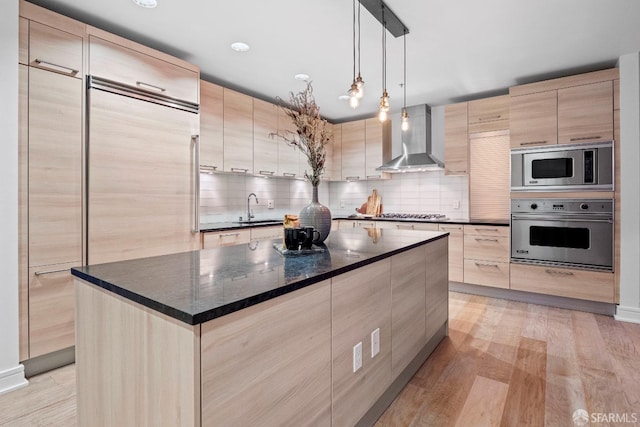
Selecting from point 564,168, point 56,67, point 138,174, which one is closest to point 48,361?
point 138,174

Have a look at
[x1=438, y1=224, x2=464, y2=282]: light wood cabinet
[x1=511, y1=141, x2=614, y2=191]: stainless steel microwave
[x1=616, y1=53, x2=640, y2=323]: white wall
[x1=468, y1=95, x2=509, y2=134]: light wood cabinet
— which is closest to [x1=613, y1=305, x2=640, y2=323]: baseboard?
[x1=616, y1=53, x2=640, y2=323]: white wall

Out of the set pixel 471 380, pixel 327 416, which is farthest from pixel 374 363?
pixel 471 380

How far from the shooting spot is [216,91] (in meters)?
3.54

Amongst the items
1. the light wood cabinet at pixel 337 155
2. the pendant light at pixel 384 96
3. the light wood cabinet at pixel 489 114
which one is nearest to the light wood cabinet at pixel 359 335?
the pendant light at pixel 384 96

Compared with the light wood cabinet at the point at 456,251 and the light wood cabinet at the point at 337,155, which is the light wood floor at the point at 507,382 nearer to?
the light wood cabinet at the point at 456,251

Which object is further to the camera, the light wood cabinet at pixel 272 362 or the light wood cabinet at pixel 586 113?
the light wood cabinet at pixel 586 113

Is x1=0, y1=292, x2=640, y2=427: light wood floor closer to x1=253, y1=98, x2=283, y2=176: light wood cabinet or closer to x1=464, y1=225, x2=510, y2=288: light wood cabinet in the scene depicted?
x1=464, y1=225, x2=510, y2=288: light wood cabinet

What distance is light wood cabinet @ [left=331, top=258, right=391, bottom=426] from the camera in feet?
4.53

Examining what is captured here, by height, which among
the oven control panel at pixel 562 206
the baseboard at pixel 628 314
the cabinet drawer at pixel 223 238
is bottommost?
the baseboard at pixel 628 314

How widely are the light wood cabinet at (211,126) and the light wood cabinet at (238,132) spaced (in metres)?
0.07

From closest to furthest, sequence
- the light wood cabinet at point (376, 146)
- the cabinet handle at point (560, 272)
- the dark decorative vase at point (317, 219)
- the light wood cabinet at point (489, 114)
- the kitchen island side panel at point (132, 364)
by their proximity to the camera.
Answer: the kitchen island side panel at point (132, 364), the dark decorative vase at point (317, 219), the cabinet handle at point (560, 272), the light wood cabinet at point (489, 114), the light wood cabinet at point (376, 146)

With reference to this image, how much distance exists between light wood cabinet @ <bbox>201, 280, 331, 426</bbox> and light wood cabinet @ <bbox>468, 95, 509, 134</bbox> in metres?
3.60

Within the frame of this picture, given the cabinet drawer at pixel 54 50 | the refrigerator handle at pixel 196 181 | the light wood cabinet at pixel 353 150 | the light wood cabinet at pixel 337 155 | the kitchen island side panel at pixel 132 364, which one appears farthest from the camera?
the light wood cabinet at pixel 337 155

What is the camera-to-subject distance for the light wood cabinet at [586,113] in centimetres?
321
